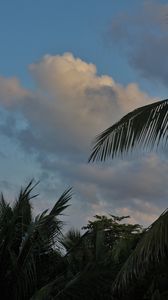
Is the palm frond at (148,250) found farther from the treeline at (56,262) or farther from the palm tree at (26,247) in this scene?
the palm tree at (26,247)

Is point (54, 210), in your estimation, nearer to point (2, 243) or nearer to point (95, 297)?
point (2, 243)

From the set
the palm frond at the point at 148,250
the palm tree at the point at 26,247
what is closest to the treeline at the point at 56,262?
the palm tree at the point at 26,247

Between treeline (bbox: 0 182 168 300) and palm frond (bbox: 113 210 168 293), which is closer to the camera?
palm frond (bbox: 113 210 168 293)

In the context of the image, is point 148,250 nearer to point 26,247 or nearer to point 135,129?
point 135,129

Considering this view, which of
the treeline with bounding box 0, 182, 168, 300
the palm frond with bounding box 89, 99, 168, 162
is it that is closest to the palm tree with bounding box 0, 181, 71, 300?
the treeline with bounding box 0, 182, 168, 300

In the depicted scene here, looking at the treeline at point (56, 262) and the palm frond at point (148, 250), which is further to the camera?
the treeline at point (56, 262)

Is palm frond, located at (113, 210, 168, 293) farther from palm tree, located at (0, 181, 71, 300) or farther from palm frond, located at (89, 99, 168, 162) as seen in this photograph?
palm tree, located at (0, 181, 71, 300)

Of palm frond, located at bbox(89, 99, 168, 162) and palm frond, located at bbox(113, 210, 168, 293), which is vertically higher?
palm frond, located at bbox(89, 99, 168, 162)

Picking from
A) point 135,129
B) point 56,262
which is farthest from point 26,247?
point 135,129

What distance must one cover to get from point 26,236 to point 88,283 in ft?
5.68

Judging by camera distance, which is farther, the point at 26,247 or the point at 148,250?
the point at 26,247

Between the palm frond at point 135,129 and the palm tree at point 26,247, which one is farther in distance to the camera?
the palm tree at point 26,247

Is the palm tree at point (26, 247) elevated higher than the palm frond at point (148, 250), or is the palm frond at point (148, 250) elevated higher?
the palm tree at point (26, 247)

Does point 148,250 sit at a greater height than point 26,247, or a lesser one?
lesser
